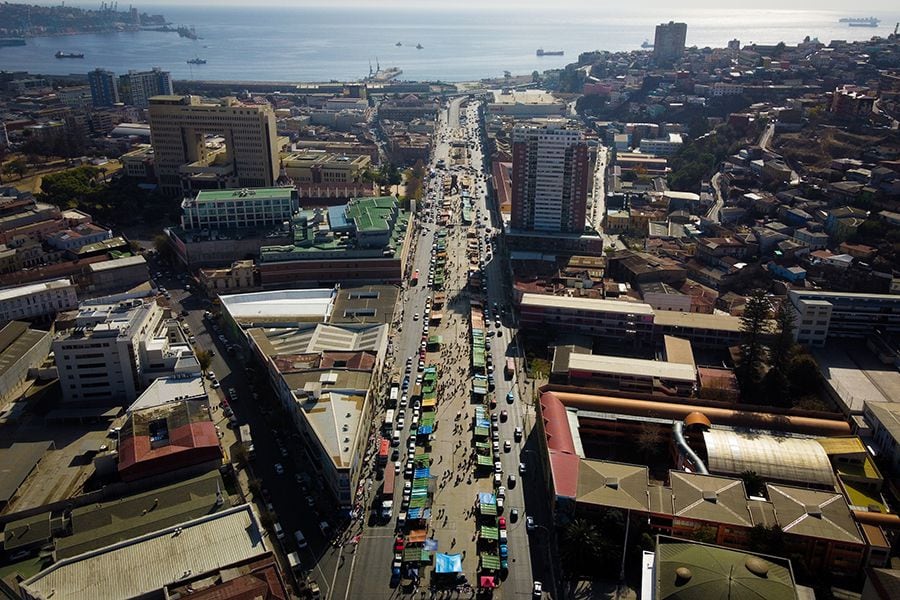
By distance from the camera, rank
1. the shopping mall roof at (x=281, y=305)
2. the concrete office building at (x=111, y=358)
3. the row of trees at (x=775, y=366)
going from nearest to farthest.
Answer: the concrete office building at (x=111, y=358) → the row of trees at (x=775, y=366) → the shopping mall roof at (x=281, y=305)

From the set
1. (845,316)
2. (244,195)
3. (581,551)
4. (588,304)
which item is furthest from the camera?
(244,195)

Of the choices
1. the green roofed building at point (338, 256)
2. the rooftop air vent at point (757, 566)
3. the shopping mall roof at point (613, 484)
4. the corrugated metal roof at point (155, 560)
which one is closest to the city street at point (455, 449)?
the shopping mall roof at point (613, 484)

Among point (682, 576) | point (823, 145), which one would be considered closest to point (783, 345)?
point (682, 576)

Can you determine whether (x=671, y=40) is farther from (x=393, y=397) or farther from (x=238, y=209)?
(x=393, y=397)

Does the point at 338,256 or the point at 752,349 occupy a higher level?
the point at 338,256

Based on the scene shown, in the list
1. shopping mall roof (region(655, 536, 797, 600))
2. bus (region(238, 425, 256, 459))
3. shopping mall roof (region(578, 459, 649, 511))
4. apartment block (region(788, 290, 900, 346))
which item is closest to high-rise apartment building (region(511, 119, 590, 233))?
apartment block (region(788, 290, 900, 346))

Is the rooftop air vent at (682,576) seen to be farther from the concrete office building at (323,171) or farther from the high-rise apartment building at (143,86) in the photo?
the high-rise apartment building at (143,86)
